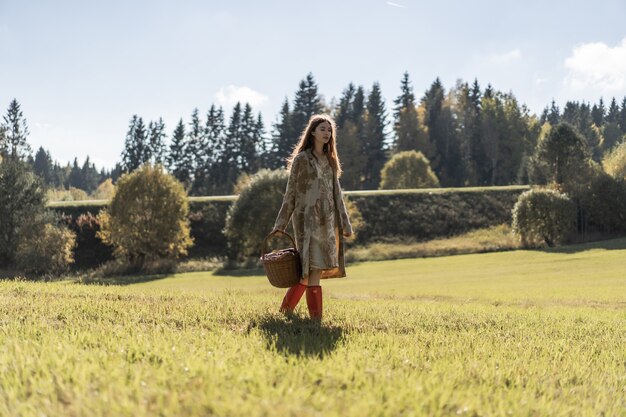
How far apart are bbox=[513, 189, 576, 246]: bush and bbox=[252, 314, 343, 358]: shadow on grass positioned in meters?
40.3

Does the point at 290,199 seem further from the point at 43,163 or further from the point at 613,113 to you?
the point at 43,163

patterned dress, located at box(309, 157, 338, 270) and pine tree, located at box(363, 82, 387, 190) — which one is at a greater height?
pine tree, located at box(363, 82, 387, 190)

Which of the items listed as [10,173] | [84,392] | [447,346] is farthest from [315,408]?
[10,173]

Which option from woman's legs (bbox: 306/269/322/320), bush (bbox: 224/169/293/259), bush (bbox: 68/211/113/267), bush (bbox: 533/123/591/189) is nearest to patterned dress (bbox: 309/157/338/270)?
woman's legs (bbox: 306/269/322/320)

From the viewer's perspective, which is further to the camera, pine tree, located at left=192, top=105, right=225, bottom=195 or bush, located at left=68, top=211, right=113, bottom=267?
pine tree, located at left=192, top=105, right=225, bottom=195

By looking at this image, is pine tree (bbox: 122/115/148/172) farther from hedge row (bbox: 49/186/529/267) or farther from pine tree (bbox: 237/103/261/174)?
hedge row (bbox: 49/186/529/267)

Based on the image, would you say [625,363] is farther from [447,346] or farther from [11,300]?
[11,300]

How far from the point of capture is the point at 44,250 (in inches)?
1435

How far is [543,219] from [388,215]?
48.7 ft

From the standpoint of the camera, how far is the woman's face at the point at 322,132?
753 cm

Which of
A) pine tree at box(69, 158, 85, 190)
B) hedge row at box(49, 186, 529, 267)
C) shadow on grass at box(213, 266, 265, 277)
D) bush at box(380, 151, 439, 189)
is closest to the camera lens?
shadow on grass at box(213, 266, 265, 277)

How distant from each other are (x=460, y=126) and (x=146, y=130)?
63138 mm

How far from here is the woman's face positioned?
24.7 feet

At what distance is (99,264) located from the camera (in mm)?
43688
